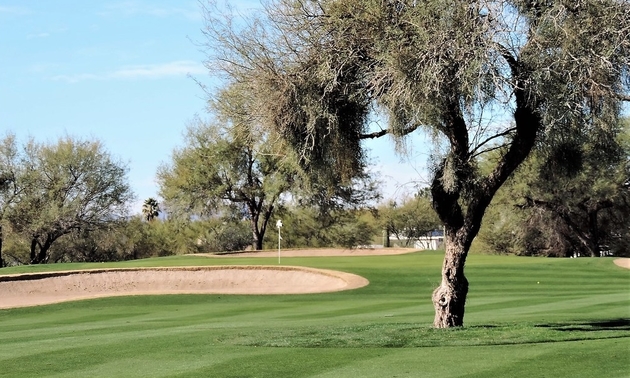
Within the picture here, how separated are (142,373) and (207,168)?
4266cm

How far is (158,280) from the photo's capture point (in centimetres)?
3356

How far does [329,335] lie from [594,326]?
17.0 ft

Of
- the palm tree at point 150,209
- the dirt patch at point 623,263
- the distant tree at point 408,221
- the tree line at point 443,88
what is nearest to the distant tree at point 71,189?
the palm tree at point 150,209

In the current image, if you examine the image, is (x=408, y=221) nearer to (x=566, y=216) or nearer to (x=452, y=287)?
(x=566, y=216)

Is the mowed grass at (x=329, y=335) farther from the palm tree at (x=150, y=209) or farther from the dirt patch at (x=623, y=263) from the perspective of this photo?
the palm tree at (x=150, y=209)

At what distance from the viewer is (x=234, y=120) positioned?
15242 millimetres

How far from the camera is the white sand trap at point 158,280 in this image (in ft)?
103

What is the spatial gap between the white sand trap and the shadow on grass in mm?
14972

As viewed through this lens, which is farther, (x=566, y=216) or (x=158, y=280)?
(x=566, y=216)

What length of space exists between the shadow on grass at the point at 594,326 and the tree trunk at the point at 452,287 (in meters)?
1.85

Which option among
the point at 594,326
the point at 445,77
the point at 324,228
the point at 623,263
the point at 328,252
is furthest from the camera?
the point at 324,228

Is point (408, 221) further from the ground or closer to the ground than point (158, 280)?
further from the ground

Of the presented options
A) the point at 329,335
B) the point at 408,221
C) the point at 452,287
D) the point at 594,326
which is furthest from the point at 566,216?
the point at 329,335

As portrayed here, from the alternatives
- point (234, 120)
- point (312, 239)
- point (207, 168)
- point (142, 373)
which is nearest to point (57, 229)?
point (207, 168)
